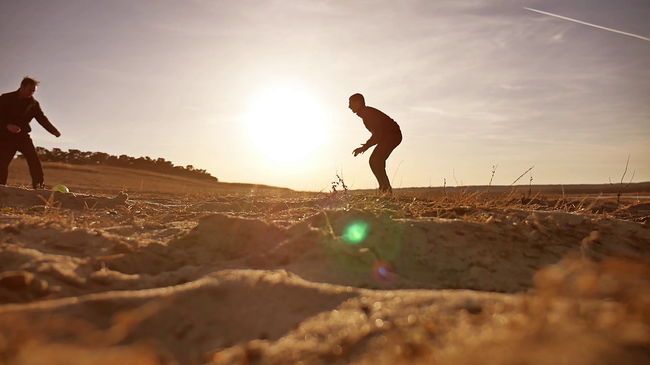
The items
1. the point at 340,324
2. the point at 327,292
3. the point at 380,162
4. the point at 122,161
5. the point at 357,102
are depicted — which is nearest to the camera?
the point at 340,324

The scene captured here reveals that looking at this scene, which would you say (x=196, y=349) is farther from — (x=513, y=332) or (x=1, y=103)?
(x=1, y=103)

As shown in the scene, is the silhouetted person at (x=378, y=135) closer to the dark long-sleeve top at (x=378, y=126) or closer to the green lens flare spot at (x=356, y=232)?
the dark long-sleeve top at (x=378, y=126)

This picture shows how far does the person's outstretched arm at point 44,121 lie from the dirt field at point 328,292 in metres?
4.37

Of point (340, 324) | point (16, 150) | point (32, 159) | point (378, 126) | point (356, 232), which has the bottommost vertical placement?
point (340, 324)

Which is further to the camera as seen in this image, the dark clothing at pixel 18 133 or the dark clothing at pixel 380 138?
the dark clothing at pixel 380 138

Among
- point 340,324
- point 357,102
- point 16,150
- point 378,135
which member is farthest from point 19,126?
point 340,324

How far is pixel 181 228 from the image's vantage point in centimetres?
349

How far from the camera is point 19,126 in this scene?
683cm

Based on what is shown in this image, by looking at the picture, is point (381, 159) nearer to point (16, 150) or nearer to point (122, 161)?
point (16, 150)

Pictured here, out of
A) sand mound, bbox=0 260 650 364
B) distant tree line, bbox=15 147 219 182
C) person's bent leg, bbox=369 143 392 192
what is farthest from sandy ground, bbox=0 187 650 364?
distant tree line, bbox=15 147 219 182

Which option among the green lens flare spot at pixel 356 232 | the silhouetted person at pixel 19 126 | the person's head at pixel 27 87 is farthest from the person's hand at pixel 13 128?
the green lens flare spot at pixel 356 232

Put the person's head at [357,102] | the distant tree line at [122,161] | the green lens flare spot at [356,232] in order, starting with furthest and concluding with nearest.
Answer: the distant tree line at [122,161], the person's head at [357,102], the green lens flare spot at [356,232]

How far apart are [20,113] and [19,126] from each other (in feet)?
0.67

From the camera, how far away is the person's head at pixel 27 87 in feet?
22.0
